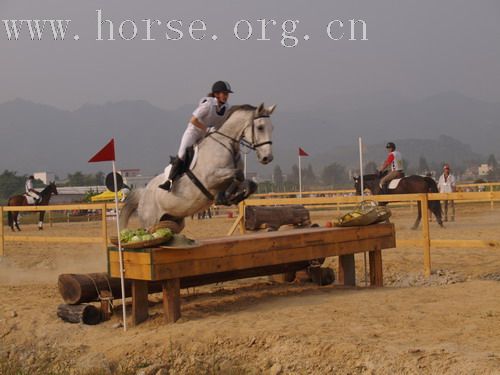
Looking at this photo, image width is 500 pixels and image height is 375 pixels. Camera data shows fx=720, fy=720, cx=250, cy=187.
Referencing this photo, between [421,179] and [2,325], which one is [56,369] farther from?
[421,179]

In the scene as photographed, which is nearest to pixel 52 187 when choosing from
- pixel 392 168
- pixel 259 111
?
pixel 392 168

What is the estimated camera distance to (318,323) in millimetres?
5969

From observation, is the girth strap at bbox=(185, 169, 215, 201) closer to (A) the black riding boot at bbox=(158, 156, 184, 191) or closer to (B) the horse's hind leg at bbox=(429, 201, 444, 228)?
(A) the black riding boot at bbox=(158, 156, 184, 191)

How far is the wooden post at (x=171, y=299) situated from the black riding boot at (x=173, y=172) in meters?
2.58

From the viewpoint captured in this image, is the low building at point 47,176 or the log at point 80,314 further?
the low building at point 47,176

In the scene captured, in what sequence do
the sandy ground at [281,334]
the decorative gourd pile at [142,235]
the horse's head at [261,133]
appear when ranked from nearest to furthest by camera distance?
the sandy ground at [281,334] < the decorative gourd pile at [142,235] < the horse's head at [261,133]

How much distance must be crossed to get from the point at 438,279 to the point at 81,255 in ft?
25.8

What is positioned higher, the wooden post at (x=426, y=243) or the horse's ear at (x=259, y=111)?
the horse's ear at (x=259, y=111)

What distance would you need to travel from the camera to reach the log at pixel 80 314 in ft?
23.2

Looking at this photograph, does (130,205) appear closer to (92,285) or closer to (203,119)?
(203,119)

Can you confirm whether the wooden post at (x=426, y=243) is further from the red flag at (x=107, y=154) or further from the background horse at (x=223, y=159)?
the red flag at (x=107, y=154)

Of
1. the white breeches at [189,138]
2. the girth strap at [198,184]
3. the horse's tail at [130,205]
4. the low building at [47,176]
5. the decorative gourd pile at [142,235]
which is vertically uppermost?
the low building at [47,176]

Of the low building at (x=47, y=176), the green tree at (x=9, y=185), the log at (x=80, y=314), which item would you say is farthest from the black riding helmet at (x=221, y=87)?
the low building at (x=47, y=176)

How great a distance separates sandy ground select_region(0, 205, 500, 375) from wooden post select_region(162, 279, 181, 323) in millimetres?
107
